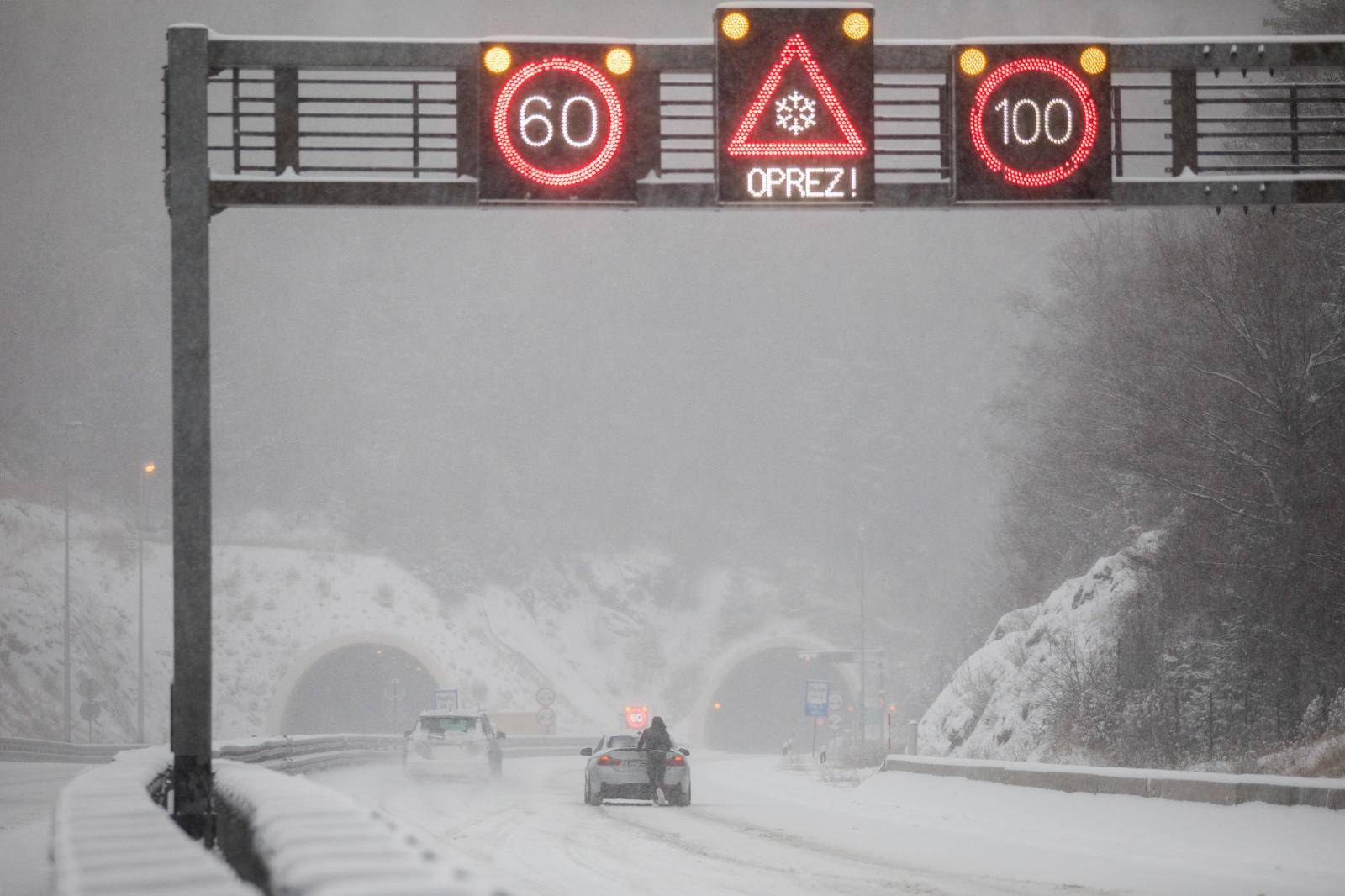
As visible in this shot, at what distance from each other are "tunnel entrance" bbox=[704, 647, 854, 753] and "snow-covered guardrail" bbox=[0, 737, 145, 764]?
148ft

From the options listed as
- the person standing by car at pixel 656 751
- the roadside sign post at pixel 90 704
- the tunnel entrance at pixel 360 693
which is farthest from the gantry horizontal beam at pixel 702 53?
the tunnel entrance at pixel 360 693

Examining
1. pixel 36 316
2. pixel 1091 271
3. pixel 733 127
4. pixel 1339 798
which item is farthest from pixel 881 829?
pixel 36 316

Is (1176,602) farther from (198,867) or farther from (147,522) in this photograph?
(147,522)

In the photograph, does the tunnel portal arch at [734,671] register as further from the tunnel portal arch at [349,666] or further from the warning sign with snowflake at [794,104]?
the warning sign with snowflake at [794,104]

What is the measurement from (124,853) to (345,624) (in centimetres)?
7709

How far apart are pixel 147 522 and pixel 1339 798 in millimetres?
83739

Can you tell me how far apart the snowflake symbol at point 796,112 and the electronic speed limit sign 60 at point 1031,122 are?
47.4 inches

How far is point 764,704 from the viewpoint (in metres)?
92.9

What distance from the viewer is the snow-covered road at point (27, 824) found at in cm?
1298

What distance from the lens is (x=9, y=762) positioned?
42031 mm

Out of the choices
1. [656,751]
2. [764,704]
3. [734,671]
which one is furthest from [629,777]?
[764,704]

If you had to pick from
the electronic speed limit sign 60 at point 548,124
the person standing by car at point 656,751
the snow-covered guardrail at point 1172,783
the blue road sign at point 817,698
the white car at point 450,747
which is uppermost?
the electronic speed limit sign 60 at point 548,124

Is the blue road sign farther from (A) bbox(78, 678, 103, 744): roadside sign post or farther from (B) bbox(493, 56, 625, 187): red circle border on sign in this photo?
(B) bbox(493, 56, 625, 187): red circle border on sign

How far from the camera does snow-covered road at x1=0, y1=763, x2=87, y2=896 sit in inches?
511
